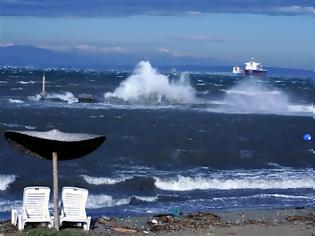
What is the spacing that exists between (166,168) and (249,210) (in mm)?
8088

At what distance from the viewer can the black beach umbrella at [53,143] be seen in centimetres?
1249

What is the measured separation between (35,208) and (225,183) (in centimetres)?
939

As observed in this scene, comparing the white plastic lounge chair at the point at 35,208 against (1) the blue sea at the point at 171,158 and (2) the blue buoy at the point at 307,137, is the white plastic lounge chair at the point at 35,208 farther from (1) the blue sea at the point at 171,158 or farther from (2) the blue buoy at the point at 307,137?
A: (2) the blue buoy at the point at 307,137

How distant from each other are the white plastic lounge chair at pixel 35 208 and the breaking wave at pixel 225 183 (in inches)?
304

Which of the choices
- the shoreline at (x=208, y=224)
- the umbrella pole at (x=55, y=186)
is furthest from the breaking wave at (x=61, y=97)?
the umbrella pole at (x=55, y=186)

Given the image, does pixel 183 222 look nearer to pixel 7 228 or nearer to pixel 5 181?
pixel 7 228

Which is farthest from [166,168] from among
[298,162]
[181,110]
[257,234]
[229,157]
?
[181,110]

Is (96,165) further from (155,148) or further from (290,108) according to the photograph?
(290,108)

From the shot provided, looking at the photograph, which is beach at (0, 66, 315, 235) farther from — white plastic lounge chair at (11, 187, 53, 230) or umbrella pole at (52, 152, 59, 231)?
umbrella pole at (52, 152, 59, 231)

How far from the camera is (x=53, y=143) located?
12586mm

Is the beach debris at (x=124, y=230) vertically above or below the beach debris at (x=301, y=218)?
above

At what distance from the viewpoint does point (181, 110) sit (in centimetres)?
5006

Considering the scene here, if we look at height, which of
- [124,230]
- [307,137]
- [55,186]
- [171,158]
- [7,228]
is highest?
[55,186]

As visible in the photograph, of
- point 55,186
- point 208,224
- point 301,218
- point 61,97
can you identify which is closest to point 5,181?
point 208,224
